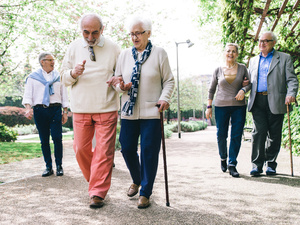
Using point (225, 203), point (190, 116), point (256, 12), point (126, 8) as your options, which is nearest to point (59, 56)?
point (126, 8)

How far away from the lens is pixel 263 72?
15.5ft

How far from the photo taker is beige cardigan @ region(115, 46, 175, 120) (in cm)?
328

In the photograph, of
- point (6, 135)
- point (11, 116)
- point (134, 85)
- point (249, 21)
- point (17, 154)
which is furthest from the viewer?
point (11, 116)

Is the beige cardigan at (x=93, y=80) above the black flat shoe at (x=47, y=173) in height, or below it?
above

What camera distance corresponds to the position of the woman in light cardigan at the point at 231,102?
4.80m

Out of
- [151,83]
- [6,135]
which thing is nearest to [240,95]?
[151,83]

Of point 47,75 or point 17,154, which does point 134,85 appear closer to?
point 47,75

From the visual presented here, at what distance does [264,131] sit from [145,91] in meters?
2.39

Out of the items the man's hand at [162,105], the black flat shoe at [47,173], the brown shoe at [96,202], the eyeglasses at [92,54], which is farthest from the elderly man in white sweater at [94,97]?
the black flat shoe at [47,173]

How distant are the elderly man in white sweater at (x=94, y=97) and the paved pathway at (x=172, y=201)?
0.40 m

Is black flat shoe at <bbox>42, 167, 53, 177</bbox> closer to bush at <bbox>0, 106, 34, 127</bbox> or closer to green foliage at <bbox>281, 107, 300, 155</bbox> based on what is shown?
green foliage at <bbox>281, 107, 300, 155</bbox>

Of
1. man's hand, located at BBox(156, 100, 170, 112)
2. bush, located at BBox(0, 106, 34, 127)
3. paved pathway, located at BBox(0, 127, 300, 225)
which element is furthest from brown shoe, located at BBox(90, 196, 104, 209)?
bush, located at BBox(0, 106, 34, 127)

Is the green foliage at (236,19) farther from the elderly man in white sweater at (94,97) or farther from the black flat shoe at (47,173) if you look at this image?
the black flat shoe at (47,173)

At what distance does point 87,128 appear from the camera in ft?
11.4
